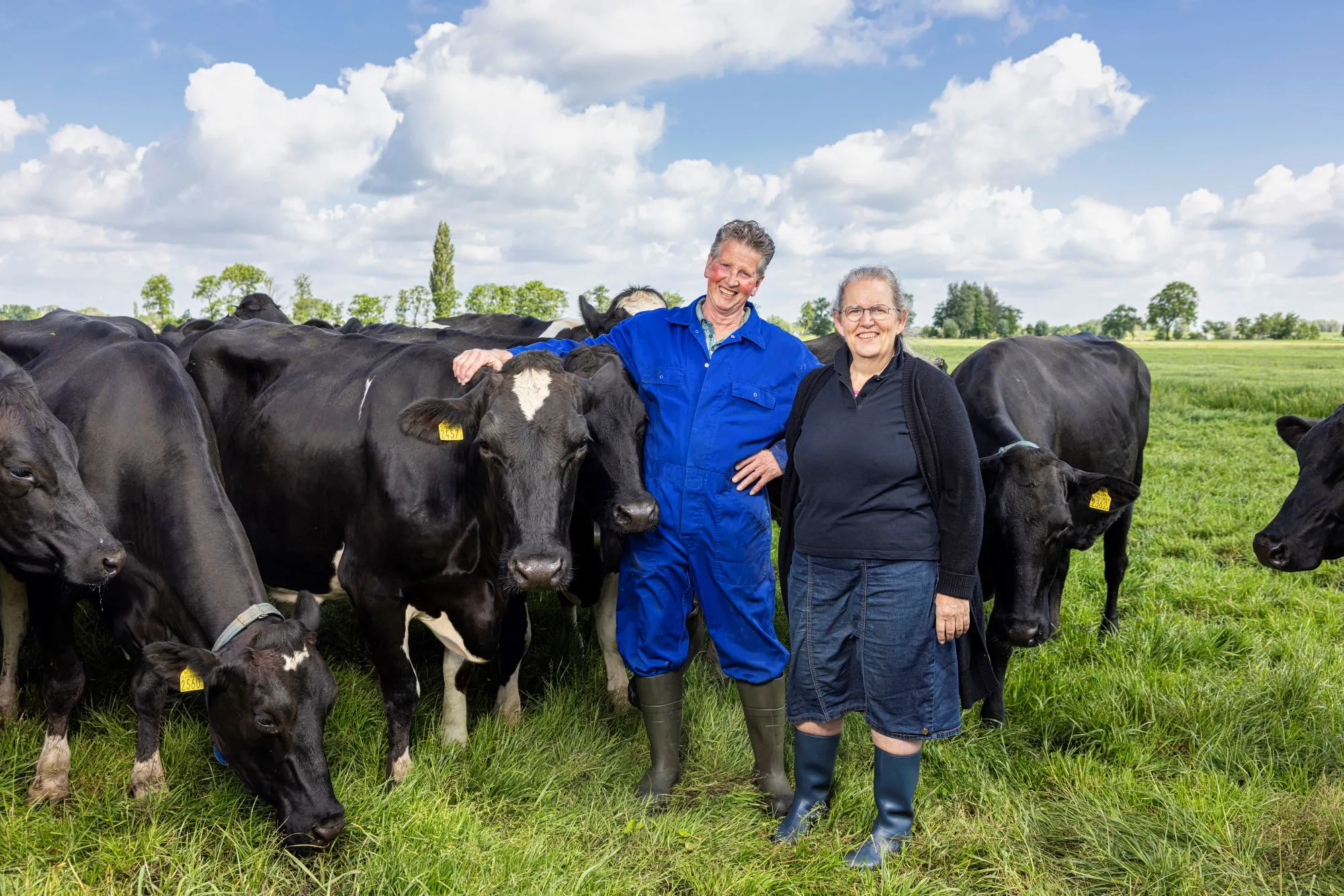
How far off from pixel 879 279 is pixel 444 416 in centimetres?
204

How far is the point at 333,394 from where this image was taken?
546 centimetres

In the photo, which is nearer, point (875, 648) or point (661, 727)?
point (875, 648)

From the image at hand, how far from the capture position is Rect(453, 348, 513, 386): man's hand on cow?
4.57m

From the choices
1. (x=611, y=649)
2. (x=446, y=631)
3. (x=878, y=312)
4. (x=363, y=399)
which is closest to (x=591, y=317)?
(x=363, y=399)

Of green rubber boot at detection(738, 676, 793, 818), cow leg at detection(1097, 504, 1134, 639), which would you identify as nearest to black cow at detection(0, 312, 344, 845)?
green rubber boot at detection(738, 676, 793, 818)

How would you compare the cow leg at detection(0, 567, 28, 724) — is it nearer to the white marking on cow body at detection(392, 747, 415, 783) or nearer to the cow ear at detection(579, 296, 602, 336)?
the white marking on cow body at detection(392, 747, 415, 783)

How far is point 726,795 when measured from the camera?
4.41m

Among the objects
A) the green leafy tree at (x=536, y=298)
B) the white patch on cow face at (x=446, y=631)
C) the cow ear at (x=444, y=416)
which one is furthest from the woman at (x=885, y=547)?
the green leafy tree at (x=536, y=298)

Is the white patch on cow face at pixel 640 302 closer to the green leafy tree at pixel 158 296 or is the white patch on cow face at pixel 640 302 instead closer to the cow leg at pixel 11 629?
the cow leg at pixel 11 629

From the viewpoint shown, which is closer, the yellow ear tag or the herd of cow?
the yellow ear tag

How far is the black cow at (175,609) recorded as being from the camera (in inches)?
145

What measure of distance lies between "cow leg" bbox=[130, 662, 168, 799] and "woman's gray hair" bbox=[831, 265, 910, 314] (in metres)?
3.48

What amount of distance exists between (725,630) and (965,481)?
1347mm

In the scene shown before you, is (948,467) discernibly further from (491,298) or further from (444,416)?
(491,298)
